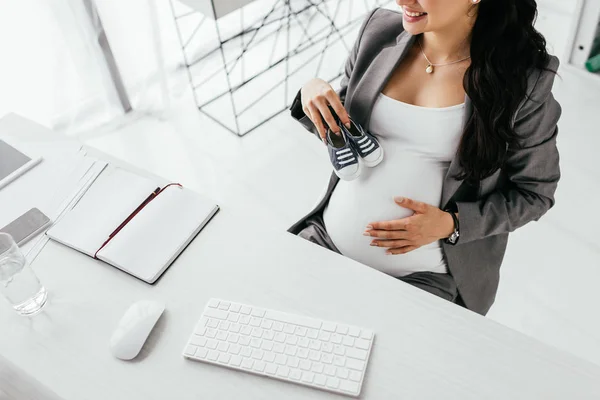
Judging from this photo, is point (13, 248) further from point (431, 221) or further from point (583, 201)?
point (583, 201)

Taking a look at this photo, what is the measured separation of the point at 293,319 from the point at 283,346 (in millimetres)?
51

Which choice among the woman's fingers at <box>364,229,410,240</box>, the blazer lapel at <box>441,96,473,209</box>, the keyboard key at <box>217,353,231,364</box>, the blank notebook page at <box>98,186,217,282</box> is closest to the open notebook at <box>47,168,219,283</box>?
the blank notebook page at <box>98,186,217,282</box>

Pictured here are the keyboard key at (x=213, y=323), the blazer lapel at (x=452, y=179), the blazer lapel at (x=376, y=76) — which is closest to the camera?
the keyboard key at (x=213, y=323)

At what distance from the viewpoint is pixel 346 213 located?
4.19 ft

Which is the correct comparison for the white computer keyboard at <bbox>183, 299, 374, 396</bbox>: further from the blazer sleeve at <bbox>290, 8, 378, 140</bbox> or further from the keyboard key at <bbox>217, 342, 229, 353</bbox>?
the blazer sleeve at <bbox>290, 8, 378, 140</bbox>

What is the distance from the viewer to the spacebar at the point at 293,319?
1010 mm

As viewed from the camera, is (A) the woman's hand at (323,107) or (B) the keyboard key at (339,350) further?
(A) the woman's hand at (323,107)

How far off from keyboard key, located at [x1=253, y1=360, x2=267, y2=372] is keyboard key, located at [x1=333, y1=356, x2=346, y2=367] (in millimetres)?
113

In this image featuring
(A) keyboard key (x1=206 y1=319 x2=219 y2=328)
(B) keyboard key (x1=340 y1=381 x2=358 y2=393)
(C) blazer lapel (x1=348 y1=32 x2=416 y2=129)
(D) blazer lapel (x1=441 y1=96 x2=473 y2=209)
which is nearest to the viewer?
(B) keyboard key (x1=340 y1=381 x2=358 y2=393)

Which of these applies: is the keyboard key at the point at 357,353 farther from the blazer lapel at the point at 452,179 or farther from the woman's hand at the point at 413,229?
the blazer lapel at the point at 452,179

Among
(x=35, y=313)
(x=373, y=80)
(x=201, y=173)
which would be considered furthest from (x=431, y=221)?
(x=201, y=173)

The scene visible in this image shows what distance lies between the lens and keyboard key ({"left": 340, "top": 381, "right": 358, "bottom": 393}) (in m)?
0.92

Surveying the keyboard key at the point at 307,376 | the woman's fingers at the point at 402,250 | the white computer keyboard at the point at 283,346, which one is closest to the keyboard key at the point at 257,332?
the white computer keyboard at the point at 283,346

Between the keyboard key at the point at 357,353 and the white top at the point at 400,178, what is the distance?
0.33m
